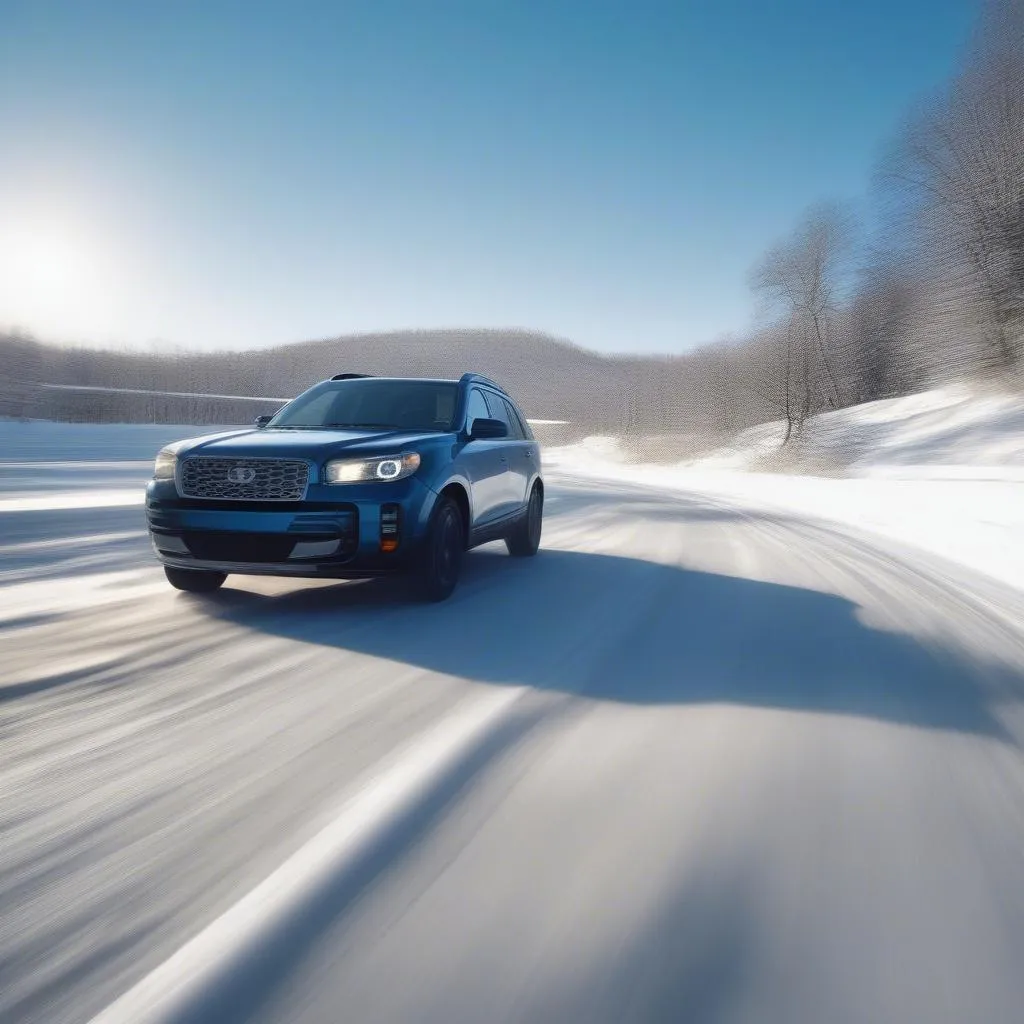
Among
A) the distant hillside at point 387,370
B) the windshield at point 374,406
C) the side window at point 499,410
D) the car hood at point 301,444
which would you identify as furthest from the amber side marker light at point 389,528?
the distant hillside at point 387,370

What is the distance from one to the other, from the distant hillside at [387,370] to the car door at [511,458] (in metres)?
51.1

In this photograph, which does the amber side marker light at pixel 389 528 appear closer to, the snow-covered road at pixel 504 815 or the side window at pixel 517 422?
the snow-covered road at pixel 504 815


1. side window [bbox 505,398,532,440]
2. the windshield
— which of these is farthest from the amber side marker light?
side window [bbox 505,398,532,440]

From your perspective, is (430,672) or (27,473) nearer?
(430,672)

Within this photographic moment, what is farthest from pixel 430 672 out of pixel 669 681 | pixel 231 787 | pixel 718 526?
pixel 718 526

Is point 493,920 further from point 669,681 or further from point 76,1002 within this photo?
point 669,681

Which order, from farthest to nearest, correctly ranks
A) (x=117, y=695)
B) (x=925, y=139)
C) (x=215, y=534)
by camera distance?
(x=925, y=139) < (x=215, y=534) < (x=117, y=695)

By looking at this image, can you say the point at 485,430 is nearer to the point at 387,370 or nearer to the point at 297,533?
the point at 297,533

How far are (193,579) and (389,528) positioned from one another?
156cm

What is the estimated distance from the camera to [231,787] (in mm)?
3000

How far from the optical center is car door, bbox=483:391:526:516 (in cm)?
815

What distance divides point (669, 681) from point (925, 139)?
934 inches

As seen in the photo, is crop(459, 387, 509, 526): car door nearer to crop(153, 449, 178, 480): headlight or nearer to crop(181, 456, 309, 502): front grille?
crop(181, 456, 309, 502): front grille

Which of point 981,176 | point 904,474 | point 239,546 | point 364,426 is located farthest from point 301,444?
point 981,176
